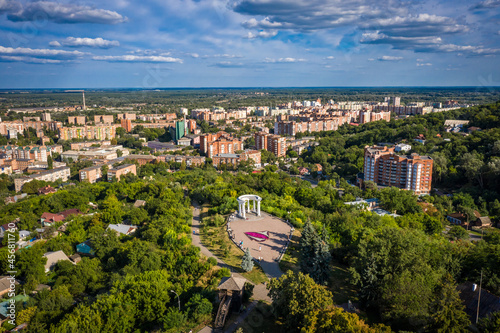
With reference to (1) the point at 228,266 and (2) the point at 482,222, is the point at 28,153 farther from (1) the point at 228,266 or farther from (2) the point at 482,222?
(2) the point at 482,222

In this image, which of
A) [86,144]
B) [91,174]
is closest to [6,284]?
[91,174]

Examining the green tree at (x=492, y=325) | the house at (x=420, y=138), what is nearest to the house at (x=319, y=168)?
the house at (x=420, y=138)

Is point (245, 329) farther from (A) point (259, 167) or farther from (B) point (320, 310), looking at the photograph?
(A) point (259, 167)

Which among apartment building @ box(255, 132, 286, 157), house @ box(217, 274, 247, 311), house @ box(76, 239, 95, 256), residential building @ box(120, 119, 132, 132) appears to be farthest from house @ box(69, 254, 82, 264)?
residential building @ box(120, 119, 132, 132)

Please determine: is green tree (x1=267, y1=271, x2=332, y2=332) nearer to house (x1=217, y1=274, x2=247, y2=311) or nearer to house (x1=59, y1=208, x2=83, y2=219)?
house (x1=217, y1=274, x2=247, y2=311)

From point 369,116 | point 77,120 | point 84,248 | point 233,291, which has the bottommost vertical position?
point 84,248

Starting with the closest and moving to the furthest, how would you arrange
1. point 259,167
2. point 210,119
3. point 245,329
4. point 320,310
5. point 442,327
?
point 442,327
point 320,310
point 245,329
point 259,167
point 210,119

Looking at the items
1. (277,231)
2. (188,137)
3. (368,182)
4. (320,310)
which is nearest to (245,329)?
(320,310)
